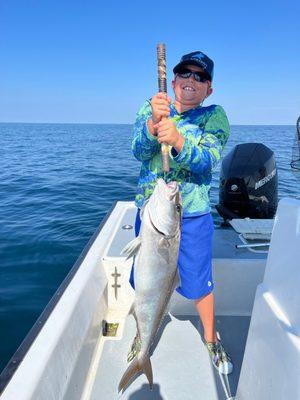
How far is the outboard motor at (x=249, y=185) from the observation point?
471cm

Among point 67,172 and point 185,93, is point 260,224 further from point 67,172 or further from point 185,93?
point 67,172

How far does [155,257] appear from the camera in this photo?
1.92 m

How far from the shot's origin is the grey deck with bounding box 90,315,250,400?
2508mm

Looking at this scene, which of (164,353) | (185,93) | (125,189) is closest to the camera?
(185,93)

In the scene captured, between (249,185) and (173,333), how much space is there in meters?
2.44

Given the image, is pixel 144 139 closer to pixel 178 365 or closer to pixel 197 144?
pixel 197 144

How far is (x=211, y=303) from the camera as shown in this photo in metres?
2.70

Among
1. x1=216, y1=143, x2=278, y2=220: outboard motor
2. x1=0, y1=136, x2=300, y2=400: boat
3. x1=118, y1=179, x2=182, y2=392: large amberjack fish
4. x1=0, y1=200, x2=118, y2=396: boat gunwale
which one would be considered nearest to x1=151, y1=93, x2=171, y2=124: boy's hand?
x1=118, y1=179, x2=182, y2=392: large amberjack fish

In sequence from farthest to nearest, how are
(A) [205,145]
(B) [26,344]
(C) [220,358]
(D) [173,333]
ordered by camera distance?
(D) [173,333] → (C) [220,358] → (A) [205,145] → (B) [26,344]

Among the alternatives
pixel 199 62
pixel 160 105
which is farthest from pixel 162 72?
pixel 199 62

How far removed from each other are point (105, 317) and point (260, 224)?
2017 millimetres

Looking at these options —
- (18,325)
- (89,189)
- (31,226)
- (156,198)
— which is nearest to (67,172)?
(89,189)

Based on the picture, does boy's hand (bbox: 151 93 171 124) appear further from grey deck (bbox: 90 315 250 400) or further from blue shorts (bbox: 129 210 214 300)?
grey deck (bbox: 90 315 250 400)

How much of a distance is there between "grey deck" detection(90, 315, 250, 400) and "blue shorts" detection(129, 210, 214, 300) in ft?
2.26
